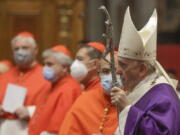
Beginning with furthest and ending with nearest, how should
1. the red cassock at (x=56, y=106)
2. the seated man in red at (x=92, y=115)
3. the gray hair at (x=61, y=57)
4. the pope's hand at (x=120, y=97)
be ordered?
the gray hair at (x=61, y=57) < the red cassock at (x=56, y=106) < the seated man in red at (x=92, y=115) < the pope's hand at (x=120, y=97)

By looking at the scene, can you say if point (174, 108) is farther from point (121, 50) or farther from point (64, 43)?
point (64, 43)

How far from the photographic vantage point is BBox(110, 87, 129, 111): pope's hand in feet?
21.7

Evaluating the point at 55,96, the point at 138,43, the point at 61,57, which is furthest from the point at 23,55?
the point at 138,43

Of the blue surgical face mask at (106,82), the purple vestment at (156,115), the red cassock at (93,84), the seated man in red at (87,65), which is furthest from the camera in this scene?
the seated man in red at (87,65)

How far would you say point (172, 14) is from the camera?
49.4ft

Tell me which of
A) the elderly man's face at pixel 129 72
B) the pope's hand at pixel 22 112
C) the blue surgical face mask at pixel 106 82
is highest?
the elderly man's face at pixel 129 72

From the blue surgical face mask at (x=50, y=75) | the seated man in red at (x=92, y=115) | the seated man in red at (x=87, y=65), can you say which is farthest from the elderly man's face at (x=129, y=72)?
the blue surgical face mask at (x=50, y=75)

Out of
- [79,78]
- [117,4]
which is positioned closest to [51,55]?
[79,78]

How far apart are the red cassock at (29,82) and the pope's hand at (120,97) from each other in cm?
Answer: 325

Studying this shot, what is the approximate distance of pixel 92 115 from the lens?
808 centimetres

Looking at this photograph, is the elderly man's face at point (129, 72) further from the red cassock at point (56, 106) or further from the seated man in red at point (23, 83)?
the seated man in red at point (23, 83)

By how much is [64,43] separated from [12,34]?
79cm

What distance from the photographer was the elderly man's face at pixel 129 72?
673cm

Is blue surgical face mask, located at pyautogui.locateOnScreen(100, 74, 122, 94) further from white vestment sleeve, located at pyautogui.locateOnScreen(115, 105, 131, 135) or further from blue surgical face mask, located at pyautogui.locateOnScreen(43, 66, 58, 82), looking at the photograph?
blue surgical face mask, located at pyautogui.locateOnScreen(43, 66, 58, 82)
